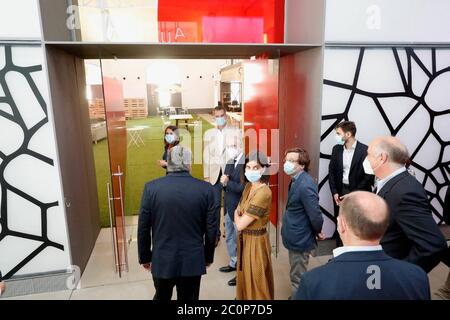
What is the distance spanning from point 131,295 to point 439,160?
13.1 ft

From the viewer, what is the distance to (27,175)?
10.4 ft

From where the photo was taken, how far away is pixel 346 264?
129 cm

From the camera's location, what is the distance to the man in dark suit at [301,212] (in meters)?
2.68

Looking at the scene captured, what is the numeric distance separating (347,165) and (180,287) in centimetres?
216

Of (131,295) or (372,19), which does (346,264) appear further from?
(372,19)

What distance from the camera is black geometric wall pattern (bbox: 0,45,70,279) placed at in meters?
3.01

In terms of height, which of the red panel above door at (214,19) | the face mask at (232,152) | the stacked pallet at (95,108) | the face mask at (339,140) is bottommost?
the face mask at (232,152)

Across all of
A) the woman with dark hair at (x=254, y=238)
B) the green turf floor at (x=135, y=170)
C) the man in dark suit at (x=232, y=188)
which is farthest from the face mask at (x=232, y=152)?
the green turf floor at (x=135, y=170)

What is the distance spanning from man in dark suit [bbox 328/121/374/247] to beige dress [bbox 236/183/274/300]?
3.77 feet

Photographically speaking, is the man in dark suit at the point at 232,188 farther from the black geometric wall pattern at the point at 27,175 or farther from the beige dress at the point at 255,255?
the black geometric wall pattern at the point at 27,175

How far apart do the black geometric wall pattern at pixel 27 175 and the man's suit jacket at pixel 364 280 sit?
2.79 m

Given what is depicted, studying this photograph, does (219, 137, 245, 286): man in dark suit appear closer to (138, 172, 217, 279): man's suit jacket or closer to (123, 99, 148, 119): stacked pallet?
(138, 172, 217, 279): man's suit jacket

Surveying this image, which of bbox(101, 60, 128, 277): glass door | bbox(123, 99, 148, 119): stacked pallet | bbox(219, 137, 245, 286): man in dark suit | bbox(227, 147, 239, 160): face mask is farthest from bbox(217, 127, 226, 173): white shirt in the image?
bbox(123, 99, 148, 119): stacked pallet

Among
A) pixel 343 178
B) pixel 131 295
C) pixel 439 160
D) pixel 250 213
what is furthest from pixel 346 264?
pixel 439 160
